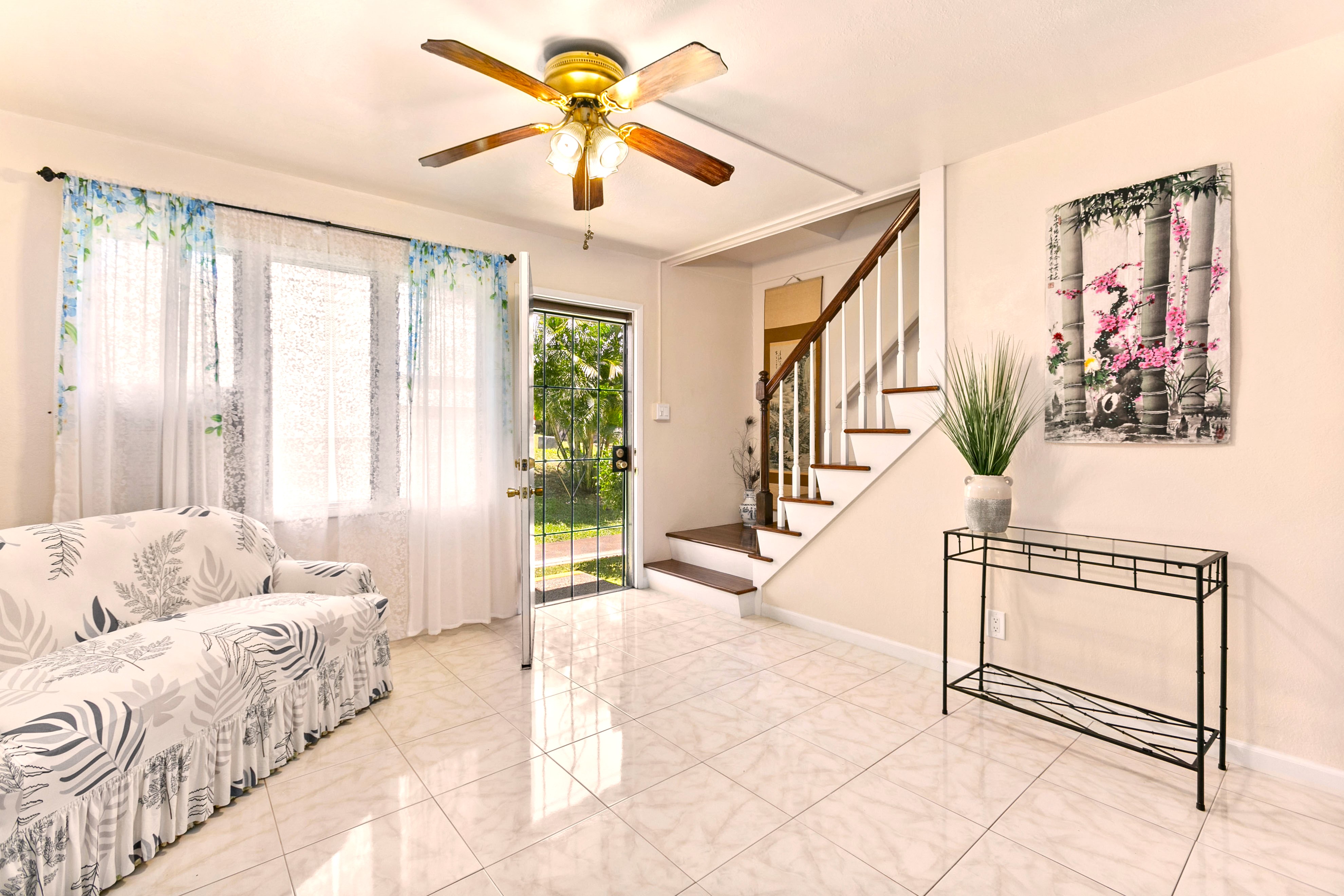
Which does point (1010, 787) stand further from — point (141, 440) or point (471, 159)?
point (141, 440)

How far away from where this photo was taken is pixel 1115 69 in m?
2.17

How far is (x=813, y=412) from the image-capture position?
176 inches

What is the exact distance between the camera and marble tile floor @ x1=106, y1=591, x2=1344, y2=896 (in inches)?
64.2

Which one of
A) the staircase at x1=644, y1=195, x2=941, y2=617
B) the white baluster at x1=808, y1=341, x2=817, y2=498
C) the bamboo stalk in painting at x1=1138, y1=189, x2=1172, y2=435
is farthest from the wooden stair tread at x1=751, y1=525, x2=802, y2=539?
the bamboo stalk in painting at x1=1138, y1=189, x2=1172, y2=435

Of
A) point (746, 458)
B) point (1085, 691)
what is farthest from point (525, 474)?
point (1085, 691)

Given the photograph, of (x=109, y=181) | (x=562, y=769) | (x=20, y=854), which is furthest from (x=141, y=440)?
(x=562, y=769)

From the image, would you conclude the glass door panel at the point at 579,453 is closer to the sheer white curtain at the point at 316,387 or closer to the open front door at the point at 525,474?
the sheer white curtain at the point at 316,387

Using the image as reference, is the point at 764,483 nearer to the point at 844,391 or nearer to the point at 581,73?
the point at 844,391

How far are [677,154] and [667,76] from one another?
442 millimetres

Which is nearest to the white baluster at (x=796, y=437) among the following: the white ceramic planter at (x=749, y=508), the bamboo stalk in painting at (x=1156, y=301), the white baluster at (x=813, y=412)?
the white baluster at (x=813, y=412)

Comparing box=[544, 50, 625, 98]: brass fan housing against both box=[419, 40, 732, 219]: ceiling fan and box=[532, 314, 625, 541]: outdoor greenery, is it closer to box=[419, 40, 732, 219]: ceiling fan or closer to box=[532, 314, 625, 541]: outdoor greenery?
box=[419, 40, 732, 219]: ceiling fan

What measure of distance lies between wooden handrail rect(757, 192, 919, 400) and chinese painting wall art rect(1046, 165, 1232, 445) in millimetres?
704

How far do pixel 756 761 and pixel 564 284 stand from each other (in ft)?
10.3

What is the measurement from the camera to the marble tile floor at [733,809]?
163 centimetres
